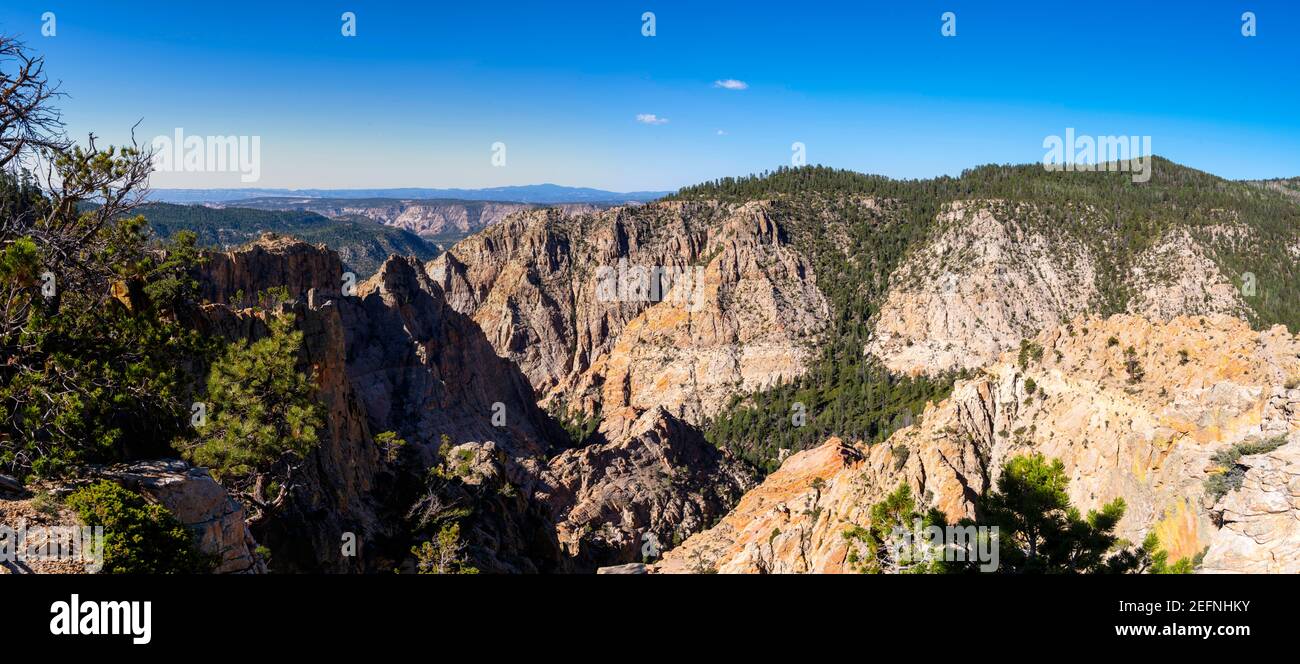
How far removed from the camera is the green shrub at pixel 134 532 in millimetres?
14016

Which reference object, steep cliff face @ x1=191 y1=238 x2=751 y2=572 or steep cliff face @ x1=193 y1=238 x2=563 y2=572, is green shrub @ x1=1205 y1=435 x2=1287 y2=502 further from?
steep cliff face @ x1=193 y1=238 x2=563 y2=572

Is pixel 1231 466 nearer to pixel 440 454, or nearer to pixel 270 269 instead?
pixel 440 454

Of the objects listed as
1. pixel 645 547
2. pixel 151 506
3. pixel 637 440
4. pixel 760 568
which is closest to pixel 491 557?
pixel 760 568

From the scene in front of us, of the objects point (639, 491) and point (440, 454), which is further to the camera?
point (639, 491)

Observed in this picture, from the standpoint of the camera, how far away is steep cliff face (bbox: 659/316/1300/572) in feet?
85.3

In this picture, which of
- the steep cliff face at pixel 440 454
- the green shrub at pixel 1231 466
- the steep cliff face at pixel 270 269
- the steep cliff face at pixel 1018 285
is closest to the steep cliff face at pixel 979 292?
the steep cliff face at pixel 1018 285

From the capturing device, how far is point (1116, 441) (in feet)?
126

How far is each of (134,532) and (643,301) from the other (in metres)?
155

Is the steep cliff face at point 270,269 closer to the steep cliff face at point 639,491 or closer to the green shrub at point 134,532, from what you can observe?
the steep cliff face at point 639,491

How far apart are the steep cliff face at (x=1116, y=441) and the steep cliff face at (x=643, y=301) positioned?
85.8 metres

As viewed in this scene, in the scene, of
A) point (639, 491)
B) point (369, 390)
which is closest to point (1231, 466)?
point (639, 491)

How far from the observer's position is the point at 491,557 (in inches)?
1533

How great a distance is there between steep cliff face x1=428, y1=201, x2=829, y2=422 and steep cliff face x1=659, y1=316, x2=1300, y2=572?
8577 cm
